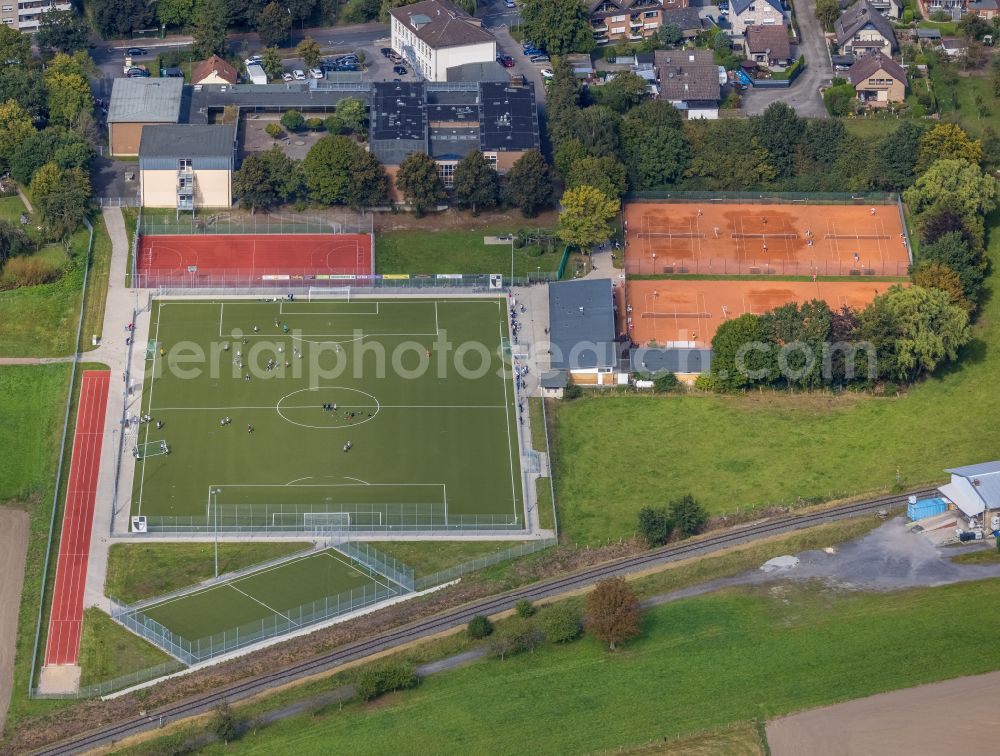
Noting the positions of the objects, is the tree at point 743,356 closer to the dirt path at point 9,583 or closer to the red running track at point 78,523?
the red running track at point 78,523

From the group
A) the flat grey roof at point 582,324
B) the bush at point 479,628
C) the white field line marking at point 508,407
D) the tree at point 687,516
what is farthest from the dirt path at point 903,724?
the flat grey roof at point 582,324

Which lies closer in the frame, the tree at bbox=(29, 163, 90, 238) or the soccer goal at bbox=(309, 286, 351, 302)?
the soccer goal at bbox=(309, 286, 351, 302)

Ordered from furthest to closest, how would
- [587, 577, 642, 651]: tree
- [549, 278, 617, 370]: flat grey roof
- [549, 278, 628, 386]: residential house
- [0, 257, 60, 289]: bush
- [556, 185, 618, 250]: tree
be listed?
[556, 185, 618, 250]: tree, [0, 257, 60, 289]: bush, [549, 278, 617, 370]: flat grey roof, [549, 278, 628, 386]: residential house, [587, 577, 642, 651]: tree

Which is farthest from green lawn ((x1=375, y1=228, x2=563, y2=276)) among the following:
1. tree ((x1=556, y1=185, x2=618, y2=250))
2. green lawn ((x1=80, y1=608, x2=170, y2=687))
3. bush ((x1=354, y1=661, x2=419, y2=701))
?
bush ((x1=354, y1=661, x2=419, y2=701))

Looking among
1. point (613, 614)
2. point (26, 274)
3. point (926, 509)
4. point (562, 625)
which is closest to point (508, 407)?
point (562, 625)

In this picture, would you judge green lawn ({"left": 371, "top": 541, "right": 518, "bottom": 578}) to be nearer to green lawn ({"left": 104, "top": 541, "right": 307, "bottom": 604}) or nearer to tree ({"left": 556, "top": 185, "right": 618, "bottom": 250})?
green lawn ({"left": 104, "top": 541, "right": 307, "bottom": 604})
